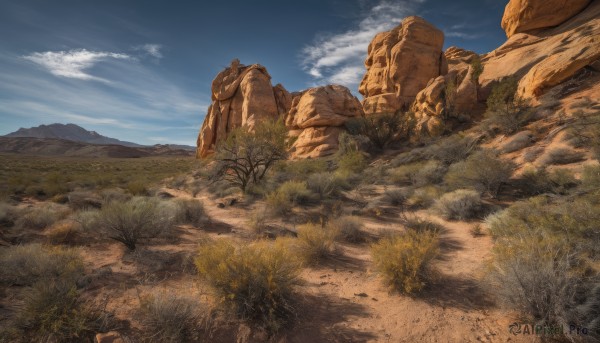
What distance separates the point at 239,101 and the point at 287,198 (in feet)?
81.5

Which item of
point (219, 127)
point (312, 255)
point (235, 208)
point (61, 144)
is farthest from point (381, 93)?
point (61, 144)

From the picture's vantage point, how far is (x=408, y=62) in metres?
24.9

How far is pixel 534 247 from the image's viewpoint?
3738 mm

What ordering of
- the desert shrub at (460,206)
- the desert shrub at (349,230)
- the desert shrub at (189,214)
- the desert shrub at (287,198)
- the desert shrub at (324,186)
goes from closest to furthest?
the desert shrub at (349,230) → the desert shrub at (460,206) → the desert shrub at (189,214) → the desert shrub at (287,198) → the desert shrub at (324,186)

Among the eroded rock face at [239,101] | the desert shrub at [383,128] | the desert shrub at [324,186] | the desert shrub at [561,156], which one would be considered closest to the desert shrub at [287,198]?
the desert shrub at [324,186]

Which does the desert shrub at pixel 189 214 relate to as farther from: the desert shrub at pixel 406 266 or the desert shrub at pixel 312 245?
the desert shrub at pixel 406 266

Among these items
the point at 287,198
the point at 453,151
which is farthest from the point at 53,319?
the point at 453,151

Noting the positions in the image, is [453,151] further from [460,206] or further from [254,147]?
[254,147]

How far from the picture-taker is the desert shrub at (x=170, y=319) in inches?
117

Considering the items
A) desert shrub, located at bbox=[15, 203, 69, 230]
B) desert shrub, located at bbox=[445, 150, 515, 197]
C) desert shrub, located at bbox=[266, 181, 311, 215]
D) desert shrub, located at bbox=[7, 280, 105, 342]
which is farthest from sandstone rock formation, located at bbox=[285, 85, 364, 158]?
desert shrub, located at bbox=[7, 280, 105, 342]

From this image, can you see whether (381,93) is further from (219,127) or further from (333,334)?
(333,334)

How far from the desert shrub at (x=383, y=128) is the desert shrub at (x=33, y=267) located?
68.3ft

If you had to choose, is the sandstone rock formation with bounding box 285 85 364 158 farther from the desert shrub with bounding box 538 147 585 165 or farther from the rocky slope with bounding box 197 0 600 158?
the desert shrub with bounding box 538 147 585 165

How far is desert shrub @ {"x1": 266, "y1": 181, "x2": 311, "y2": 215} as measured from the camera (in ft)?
Result: 28.5
